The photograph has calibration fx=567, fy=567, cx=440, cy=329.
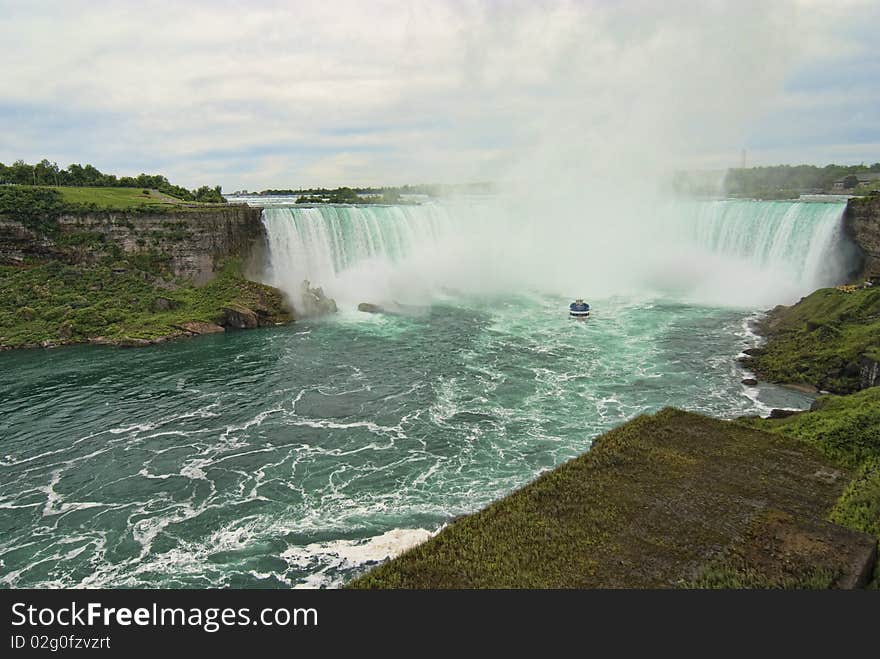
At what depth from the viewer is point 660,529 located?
11.1 metres

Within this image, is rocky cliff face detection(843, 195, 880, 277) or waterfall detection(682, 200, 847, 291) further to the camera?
waterfall detection(682, 200, 847, 291)

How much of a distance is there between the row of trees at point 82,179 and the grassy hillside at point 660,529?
6205 centimetres

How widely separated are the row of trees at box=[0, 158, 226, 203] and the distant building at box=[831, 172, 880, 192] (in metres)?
82.3

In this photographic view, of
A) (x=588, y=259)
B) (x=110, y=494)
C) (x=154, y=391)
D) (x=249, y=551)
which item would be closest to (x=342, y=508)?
(x=249, y=551)

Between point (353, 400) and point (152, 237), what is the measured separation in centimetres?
2946

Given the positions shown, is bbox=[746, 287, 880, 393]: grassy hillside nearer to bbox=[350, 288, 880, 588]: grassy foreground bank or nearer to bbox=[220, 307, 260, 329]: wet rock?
bbox=[350, 288, 880, 588]: grassy foreground bank

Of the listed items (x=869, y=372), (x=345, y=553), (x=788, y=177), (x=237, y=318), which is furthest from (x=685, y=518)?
(x=788, y=177)

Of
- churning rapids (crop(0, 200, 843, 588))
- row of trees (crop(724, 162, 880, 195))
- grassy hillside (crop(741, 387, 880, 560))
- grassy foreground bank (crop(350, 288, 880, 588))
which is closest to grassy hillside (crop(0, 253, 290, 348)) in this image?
churning rapids (crop(0, 200, 843, 588))

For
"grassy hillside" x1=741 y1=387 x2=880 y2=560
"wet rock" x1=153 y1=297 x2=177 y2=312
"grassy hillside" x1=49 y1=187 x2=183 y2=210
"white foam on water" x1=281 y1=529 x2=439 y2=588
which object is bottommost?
"wet rock" x1=153 y1=297 x2=177 y2=312

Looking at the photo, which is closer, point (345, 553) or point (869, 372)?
point (345, 553)

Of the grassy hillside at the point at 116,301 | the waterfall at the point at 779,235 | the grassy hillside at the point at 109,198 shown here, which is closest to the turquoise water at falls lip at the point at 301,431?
the grassy hillside at the point at 116,301

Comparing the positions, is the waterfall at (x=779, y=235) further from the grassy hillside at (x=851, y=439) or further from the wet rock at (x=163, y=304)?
the wet rock at (x=163, y=304)

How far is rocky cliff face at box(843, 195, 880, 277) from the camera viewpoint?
3834 cm

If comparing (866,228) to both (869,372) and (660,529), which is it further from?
(660,529)
